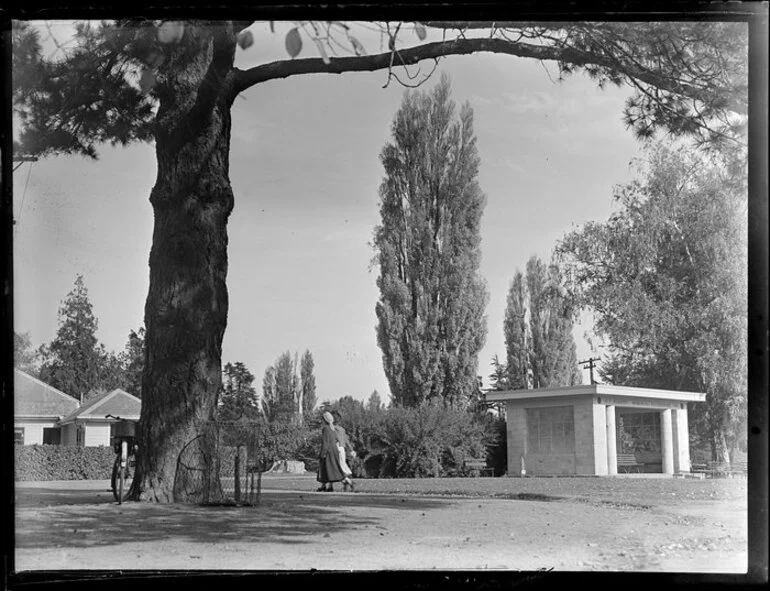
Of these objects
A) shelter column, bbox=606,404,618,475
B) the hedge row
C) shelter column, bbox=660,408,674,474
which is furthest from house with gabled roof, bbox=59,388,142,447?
shelter column, bbox=606,404,618,475

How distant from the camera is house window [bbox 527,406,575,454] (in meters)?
22.7

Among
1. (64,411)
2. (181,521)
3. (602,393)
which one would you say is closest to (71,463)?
(64,411)

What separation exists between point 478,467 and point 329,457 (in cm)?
1046

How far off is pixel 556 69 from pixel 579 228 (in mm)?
8851

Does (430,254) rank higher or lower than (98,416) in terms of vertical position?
higher

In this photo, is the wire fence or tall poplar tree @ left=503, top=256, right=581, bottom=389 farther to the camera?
tall poplar tree @ left=503, top=256, right=581, bottom=389

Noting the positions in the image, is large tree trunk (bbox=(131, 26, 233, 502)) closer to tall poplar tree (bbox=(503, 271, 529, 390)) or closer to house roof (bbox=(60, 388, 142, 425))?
house roof (bbox=(60, 388, 142, 425))

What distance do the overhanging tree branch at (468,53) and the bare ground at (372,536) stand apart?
13.4 feet

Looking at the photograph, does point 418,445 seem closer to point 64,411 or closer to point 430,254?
point 430,254

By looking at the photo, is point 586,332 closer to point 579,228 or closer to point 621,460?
point 579,228

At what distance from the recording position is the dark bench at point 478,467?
2375 centimetres

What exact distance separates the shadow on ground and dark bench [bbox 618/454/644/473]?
13490mm

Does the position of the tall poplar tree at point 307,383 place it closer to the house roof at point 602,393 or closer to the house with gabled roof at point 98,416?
the house with gabled roof at point 98,416

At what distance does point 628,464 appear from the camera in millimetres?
22812
